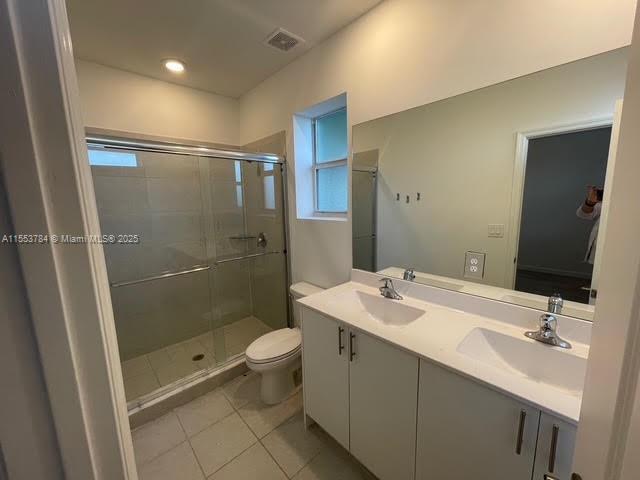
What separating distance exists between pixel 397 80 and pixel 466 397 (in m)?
1.57

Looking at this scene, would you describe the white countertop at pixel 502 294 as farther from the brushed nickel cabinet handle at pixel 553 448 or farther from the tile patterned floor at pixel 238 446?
the tile patterned floor at pixel 238 446

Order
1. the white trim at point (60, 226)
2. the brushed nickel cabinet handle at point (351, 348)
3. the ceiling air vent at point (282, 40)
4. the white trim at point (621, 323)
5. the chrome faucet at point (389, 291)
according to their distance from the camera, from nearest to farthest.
Answer: the white trim at point (60, 226)
the white trim at point (621, 323)
the brushed nickel cabinet handle at point (351, 348)
the chrome faucet at point (389, 291)
the ceiling air vent at point (282, 40)

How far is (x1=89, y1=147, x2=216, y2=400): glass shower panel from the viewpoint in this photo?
2078 mm

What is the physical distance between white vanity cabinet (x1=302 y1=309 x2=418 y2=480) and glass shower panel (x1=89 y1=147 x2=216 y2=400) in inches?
48.1

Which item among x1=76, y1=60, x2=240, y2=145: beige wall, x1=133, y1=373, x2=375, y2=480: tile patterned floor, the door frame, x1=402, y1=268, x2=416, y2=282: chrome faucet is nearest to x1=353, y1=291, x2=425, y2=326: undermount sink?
x1=402, y1=268, x2=416, y2=282: chrome faucet

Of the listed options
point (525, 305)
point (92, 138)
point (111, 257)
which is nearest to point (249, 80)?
point (92, 138)

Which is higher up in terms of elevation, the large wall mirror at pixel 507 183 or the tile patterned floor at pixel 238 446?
the large wall mirror at pixel 507 183

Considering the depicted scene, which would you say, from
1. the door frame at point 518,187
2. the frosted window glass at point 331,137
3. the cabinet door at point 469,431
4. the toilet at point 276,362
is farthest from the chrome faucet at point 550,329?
the frosted window glass at point 331,137

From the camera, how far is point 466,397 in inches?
35.8

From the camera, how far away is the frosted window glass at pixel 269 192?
2.44 m

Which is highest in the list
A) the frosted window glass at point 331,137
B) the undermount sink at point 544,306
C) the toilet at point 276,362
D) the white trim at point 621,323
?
the frosted window glass at point 331,137

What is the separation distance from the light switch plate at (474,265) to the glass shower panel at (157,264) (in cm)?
208

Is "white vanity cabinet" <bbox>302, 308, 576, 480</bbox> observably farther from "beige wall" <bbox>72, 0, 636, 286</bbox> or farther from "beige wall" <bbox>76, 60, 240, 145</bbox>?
"beige wall" <bbox>76, 60, 240, 145</bbox>

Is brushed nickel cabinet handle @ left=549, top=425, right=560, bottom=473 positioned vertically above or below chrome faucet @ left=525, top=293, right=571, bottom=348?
below
